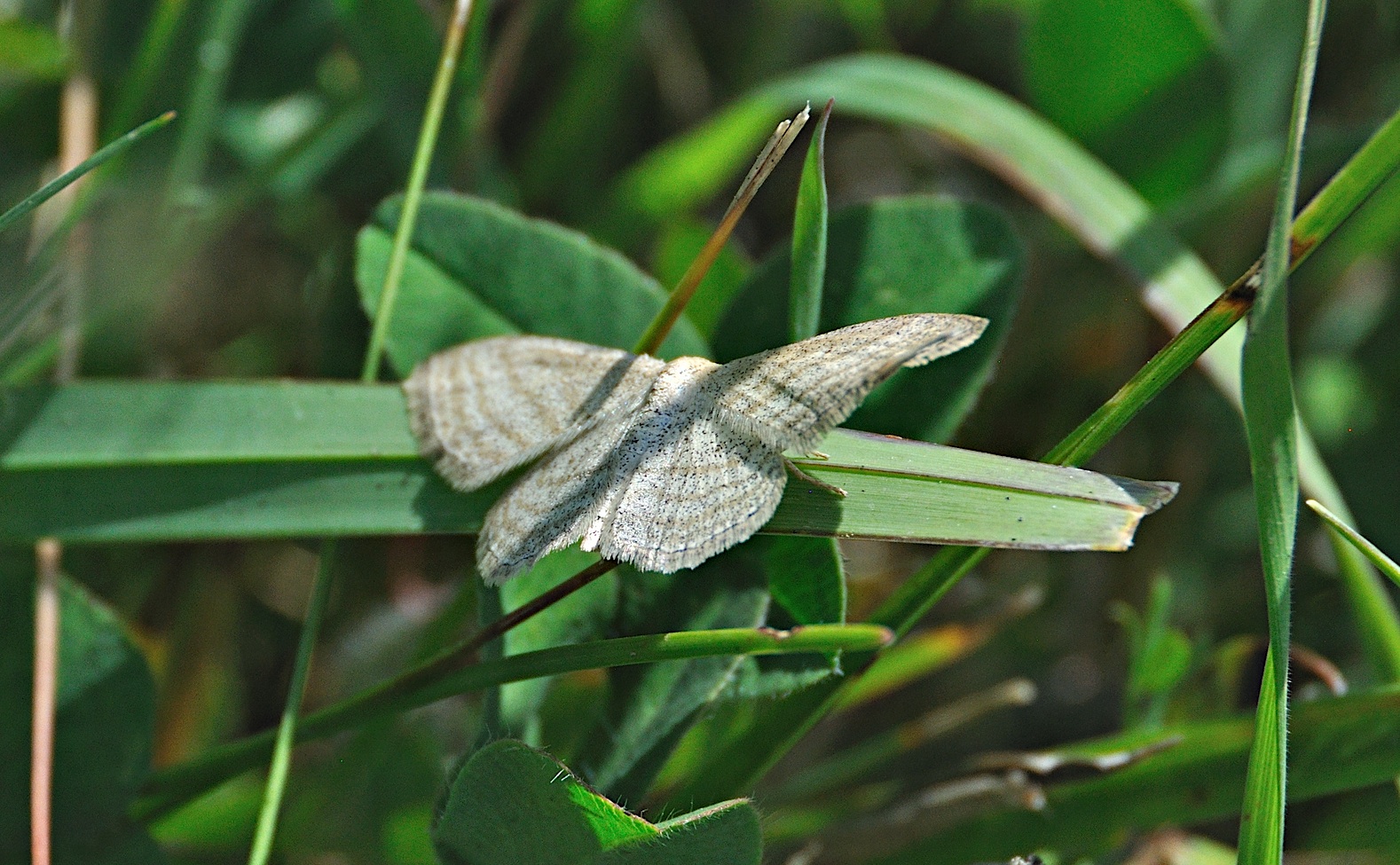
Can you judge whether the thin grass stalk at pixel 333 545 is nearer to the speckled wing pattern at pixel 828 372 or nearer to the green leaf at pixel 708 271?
the green leaf at pixel 708 271

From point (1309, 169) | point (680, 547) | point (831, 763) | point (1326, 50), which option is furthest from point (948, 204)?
point (1326, 50)

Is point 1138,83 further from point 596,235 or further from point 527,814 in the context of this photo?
point 527,814

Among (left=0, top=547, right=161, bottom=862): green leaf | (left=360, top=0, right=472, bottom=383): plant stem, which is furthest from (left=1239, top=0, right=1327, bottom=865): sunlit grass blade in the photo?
(left=0, top=547, right=161, bottom=862): green leaf

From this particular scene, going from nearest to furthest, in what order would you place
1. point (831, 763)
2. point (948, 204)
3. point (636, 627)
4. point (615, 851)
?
point (615, 851)
point (636, 627)
point (948, 204)
point (831, 763)

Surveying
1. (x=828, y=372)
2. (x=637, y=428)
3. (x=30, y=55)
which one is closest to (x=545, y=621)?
(x=637, y=428)

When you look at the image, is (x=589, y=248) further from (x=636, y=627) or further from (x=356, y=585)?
(x=356, y=585)

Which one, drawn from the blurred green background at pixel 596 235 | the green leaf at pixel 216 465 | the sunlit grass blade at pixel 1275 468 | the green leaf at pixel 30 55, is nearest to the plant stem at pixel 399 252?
the green leaf at pixel 216 465

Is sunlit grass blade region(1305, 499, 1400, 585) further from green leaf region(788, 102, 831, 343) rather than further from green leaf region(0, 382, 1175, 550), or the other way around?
green leaf region(0, 382, 1175, 550)
